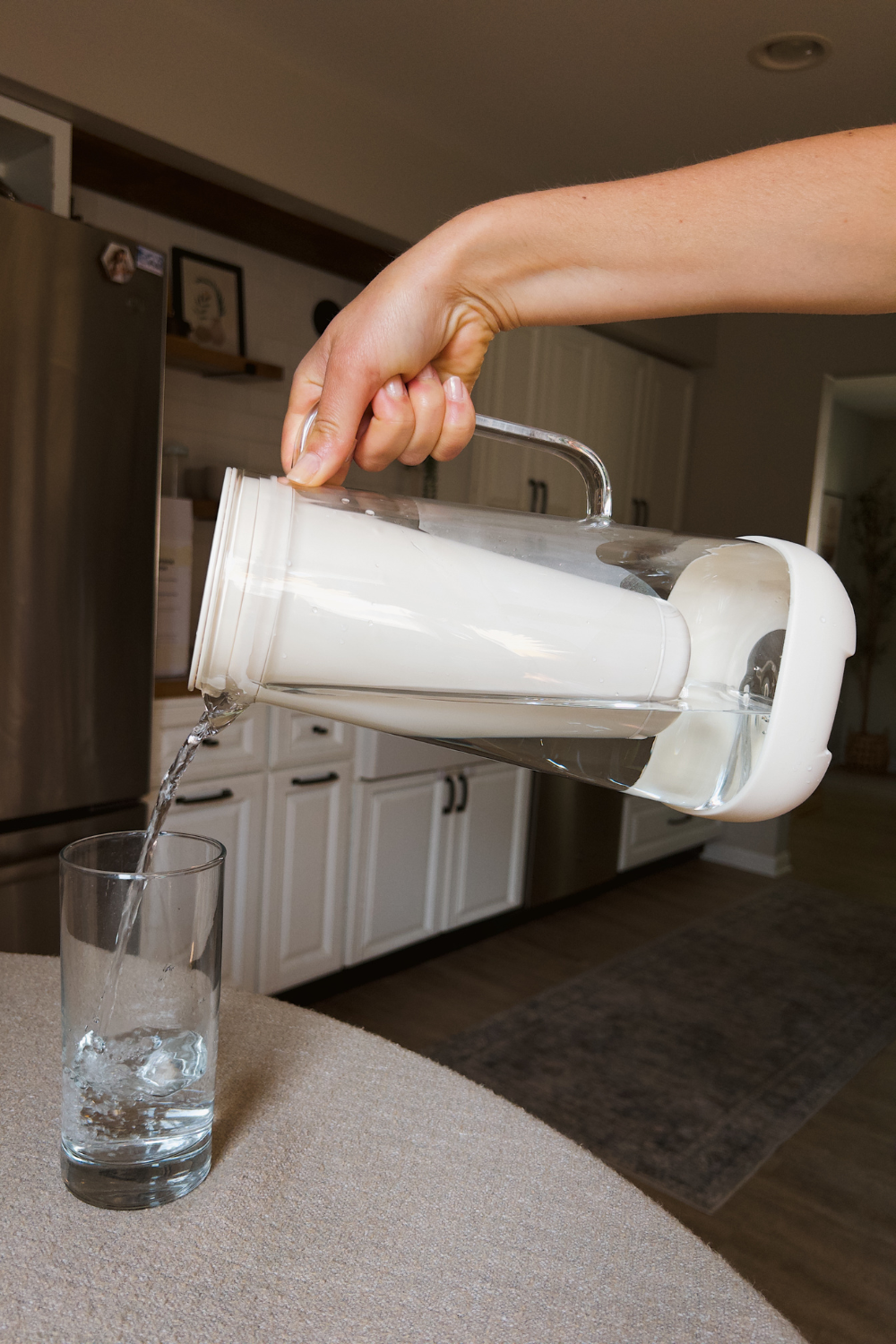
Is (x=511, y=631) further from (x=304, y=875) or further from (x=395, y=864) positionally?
(x=395, y=864)

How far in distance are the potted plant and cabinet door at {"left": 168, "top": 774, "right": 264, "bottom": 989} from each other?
554cm

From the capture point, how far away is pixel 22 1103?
605mm

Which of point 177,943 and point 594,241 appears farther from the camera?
point 594,241

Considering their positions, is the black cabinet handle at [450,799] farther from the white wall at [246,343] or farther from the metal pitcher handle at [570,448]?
the metal pitcher handle at [570,448]

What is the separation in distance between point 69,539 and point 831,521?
6211 millimetres

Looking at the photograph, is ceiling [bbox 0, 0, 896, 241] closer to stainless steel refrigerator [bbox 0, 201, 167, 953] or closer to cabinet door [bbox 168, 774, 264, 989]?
stainless steel refrigerator [bbox 0, 201, 167, 953]

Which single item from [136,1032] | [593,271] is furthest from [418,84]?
[136,1032]

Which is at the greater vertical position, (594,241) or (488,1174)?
(594,241)

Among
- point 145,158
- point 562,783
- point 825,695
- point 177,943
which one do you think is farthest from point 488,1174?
point 562,783

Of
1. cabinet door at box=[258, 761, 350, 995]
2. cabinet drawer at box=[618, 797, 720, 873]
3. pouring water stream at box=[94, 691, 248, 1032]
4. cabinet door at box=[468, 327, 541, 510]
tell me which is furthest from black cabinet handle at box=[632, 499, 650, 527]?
pouring water stream at box=[94, 691, 248, 1032]

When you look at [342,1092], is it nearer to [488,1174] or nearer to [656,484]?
[488,1174]

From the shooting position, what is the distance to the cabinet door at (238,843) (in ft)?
7.42

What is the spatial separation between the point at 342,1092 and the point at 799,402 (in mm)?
3898

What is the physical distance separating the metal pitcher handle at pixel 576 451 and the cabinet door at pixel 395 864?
2.03 metres
